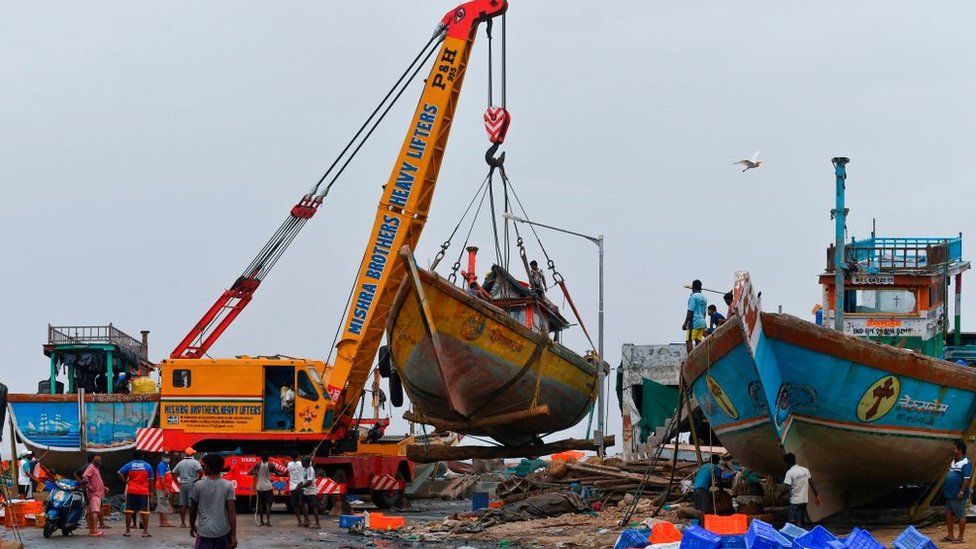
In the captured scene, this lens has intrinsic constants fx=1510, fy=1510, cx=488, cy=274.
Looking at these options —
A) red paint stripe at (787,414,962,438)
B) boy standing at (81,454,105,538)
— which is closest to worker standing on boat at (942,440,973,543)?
red paint stripe at (787,414,962,438)

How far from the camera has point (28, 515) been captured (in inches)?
987

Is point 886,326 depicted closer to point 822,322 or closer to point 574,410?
point 822,322

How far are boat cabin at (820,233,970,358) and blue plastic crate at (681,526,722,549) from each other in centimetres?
1095

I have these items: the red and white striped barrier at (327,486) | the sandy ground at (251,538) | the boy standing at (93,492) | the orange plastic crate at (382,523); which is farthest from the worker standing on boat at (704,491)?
the boy standing at (93,492)

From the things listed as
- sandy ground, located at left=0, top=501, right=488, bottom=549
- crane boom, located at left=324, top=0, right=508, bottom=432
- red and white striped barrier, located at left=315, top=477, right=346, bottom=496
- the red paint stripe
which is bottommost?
sandy ground, located at left=0, top=501, right=488, bottom=549

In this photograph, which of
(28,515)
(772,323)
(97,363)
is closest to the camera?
(772,323)

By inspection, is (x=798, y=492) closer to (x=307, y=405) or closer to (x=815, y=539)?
(x=815, y=539)

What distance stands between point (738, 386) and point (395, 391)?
34.1ft

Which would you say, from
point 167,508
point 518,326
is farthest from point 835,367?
point 167,508

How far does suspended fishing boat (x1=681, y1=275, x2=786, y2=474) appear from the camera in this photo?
1988 centimetres

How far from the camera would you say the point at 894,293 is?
26.2 meters

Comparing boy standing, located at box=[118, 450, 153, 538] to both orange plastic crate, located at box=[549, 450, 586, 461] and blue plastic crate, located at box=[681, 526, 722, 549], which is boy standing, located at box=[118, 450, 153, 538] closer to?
blue plastic crate, located at box=[681, 526, 722, 549]

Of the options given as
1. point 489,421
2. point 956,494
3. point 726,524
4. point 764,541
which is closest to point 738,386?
point 726,524

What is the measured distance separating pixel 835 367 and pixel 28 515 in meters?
13.5
